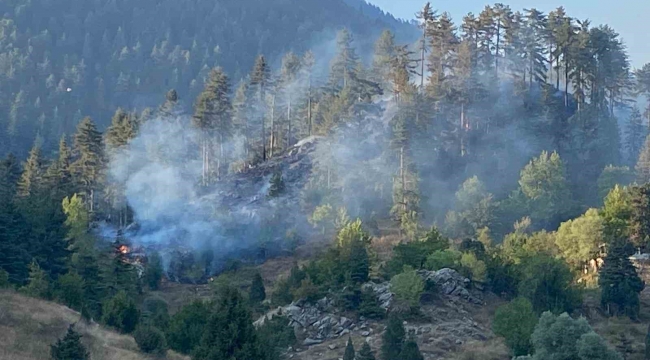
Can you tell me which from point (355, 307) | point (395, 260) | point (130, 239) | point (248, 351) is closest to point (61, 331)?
point (248, 351)

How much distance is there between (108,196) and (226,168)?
20380 mm

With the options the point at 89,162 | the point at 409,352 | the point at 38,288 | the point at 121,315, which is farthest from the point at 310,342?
the point at 89,162

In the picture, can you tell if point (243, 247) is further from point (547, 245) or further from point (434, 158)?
point (547, 245)

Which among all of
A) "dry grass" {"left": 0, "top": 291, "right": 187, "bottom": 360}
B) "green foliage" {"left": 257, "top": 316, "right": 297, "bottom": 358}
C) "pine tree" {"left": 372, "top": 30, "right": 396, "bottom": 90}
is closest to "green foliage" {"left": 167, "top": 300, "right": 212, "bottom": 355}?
"green foliage" {"left": 257, "top": 316, "right": 297, "bottom": 358}

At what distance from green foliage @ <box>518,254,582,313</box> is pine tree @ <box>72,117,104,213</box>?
2144 inches

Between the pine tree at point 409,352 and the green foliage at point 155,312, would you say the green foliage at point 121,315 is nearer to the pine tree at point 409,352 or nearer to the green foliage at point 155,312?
the green foliage at point 155,312

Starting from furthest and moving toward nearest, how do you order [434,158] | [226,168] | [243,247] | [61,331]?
[226,168]
[434,158]
[243,247]
[61,331]

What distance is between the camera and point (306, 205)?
324ft

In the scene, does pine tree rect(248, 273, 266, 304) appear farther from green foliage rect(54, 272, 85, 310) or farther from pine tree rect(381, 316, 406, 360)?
green foliage rect(54, 272, 85, 310)

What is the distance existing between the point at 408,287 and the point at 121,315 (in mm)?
24098

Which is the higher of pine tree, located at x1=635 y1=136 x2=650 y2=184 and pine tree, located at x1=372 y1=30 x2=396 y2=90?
pine tree, located at x1=372 y1=30 x2=396 y2=90

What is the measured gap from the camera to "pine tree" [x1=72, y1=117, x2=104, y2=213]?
100 meters

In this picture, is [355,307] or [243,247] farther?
[243,247]

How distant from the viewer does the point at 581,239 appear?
241ft
